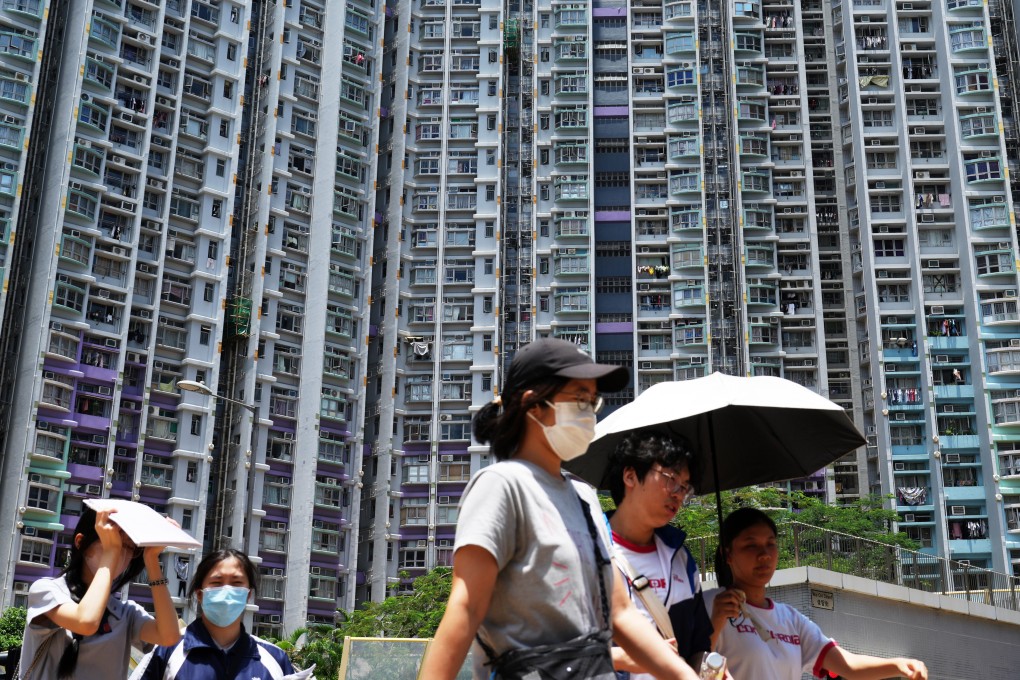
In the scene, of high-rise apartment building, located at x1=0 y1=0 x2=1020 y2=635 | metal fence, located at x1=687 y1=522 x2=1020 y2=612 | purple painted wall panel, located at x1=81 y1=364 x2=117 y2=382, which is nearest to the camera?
metal fence, located at x1=687 y1=522 x2=1020 y2=612

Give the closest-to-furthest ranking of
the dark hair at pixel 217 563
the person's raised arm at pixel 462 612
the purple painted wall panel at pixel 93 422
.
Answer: the person's raised arm at pixel 462 612 < the dark hair at pixel 217 563 < the purple painted wall panel at pixel 93 422

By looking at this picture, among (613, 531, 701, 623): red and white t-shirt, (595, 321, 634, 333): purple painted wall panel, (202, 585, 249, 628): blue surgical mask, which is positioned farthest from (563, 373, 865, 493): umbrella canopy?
(595, 321, 634, 333): purple painted wall panel

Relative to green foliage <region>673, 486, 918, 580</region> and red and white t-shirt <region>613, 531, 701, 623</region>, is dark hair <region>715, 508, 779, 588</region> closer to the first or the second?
red and white t-shirt <region>613, 531, 701, 623</region>

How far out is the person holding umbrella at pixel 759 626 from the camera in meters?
5.65

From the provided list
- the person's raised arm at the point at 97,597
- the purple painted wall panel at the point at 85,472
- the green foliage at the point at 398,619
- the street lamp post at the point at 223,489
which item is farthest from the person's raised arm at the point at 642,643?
the street lamp post at the point at 223,489

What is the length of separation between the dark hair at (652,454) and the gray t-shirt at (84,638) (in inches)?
87.8

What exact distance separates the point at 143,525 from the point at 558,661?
2562mm

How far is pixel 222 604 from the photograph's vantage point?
5.65 meters

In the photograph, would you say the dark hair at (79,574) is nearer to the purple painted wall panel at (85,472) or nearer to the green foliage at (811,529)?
the green foliage at (811,529)

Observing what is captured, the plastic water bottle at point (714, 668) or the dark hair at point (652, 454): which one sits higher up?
the dark hair at point (652, 454)

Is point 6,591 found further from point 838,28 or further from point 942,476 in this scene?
point 838,28

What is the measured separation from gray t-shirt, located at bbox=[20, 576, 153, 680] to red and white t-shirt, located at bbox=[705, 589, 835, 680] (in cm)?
249

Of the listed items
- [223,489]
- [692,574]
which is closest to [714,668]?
[692,574]

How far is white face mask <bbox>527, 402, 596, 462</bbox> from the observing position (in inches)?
148
